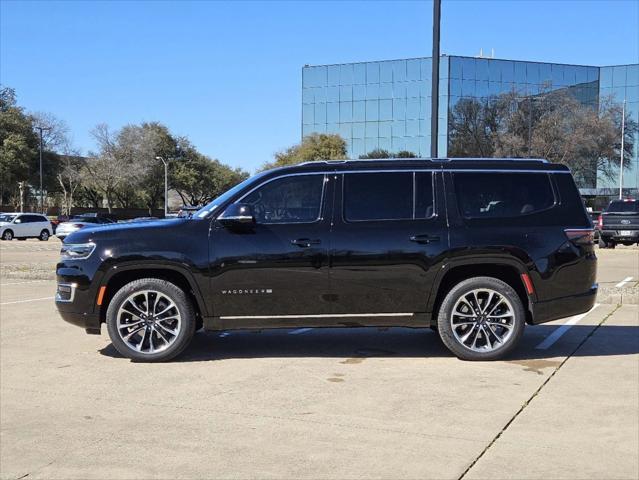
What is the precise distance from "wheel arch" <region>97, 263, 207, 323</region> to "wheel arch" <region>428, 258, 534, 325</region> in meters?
2.36

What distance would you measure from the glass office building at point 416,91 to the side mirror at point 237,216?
60.6 m

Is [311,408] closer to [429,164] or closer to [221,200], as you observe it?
[221,200]

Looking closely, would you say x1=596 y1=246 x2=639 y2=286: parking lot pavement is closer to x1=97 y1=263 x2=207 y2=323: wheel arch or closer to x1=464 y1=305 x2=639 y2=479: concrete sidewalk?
Answer: x1=464 y1=305 x2=639 y2=479: concrete sidewalk

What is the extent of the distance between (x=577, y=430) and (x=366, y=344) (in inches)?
A: 124

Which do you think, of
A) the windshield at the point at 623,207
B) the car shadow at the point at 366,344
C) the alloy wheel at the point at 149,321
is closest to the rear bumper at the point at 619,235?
the windshield at the point at 623,207

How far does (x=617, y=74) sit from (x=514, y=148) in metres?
25.1

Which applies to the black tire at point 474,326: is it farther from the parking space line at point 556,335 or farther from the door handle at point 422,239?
the parking space line at point 556,335

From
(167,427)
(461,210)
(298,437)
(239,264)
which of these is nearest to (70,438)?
(167,427)

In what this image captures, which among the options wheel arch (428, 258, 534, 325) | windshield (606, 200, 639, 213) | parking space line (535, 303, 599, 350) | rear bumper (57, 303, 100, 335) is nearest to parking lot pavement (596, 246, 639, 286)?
windshield (606, 200, 639, 213)

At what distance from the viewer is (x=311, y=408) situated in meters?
5.11

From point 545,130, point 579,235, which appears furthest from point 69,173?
point 579,235

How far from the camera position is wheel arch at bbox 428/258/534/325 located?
649cm

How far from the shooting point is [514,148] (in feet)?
182

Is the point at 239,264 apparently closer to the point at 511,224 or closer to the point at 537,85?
the point at 511,224
